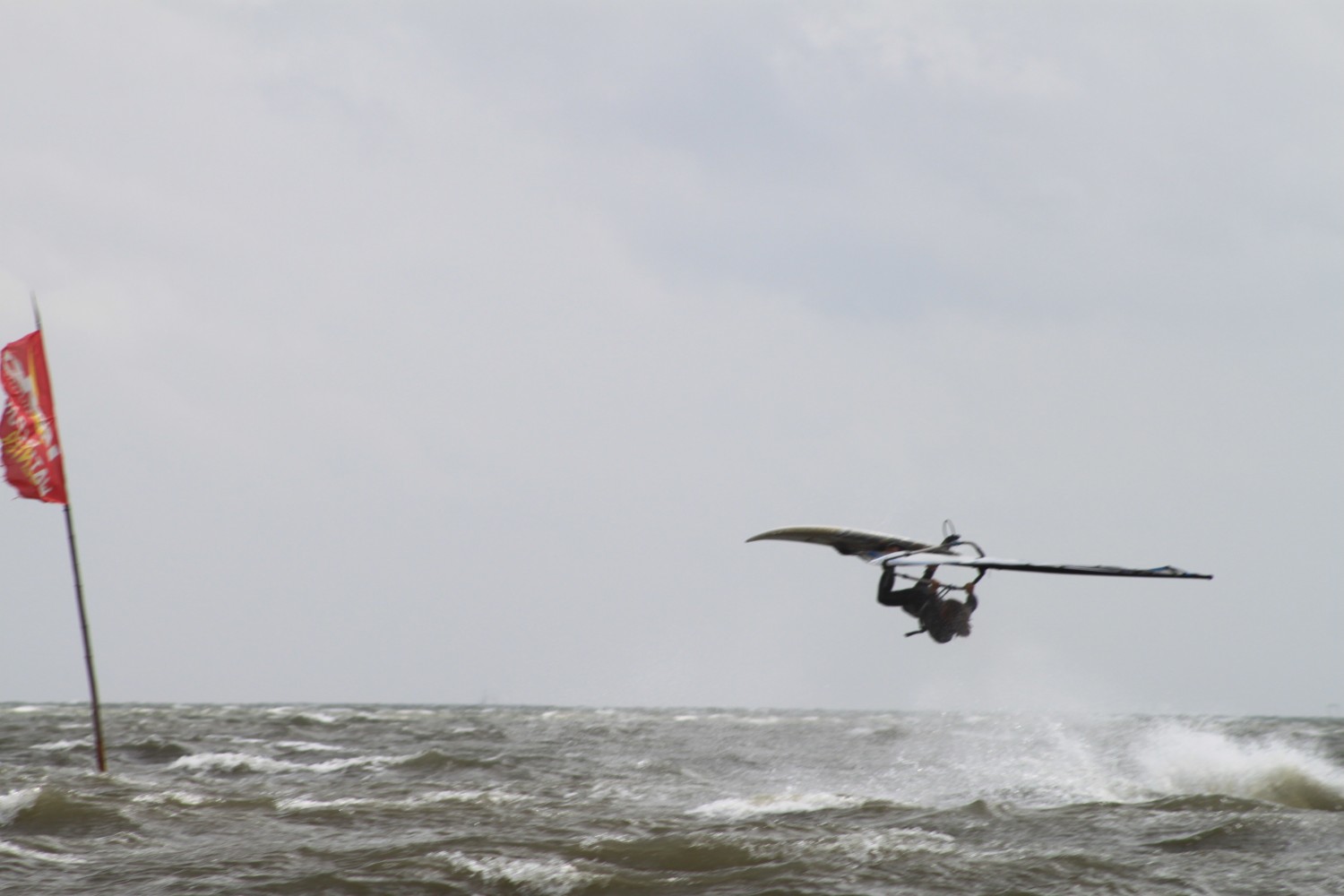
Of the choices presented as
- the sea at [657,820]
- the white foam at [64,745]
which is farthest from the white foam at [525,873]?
the white foam at [64,745]

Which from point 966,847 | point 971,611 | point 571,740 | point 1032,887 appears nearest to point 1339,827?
point 966,847

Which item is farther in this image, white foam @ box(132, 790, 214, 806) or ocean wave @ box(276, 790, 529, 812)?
ocean wave @ box(276, 790, 529, 812)

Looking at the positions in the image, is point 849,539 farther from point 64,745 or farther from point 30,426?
point 64,745

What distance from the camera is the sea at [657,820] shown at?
14.6 metres

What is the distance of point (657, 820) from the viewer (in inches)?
754

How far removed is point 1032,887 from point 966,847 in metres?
2.51

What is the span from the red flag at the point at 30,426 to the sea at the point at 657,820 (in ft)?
15.6

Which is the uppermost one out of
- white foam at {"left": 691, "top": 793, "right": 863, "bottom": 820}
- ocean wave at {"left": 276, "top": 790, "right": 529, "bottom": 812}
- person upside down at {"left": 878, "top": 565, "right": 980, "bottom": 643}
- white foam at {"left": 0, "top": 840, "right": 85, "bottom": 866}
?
person upside down at {"left": 878, "top": 565, "right": 980, "bottom": 643}

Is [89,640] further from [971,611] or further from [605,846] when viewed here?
[971,611]

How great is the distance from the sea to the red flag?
477 cm

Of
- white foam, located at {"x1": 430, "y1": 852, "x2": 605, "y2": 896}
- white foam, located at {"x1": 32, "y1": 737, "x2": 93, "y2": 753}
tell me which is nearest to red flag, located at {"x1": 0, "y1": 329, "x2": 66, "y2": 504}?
white foam, located at {"x1": 430, "y1": 852, "x2": 605, "y2": 896}

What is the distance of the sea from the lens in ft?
48.0

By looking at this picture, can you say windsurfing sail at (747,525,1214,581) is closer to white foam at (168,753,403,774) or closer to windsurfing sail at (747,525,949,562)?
windsurfing sail at (747,525,949,562)

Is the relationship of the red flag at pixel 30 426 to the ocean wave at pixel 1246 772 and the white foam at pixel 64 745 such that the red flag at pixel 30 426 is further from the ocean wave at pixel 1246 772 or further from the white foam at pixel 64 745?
the ocean wave at pixel 1246 772
